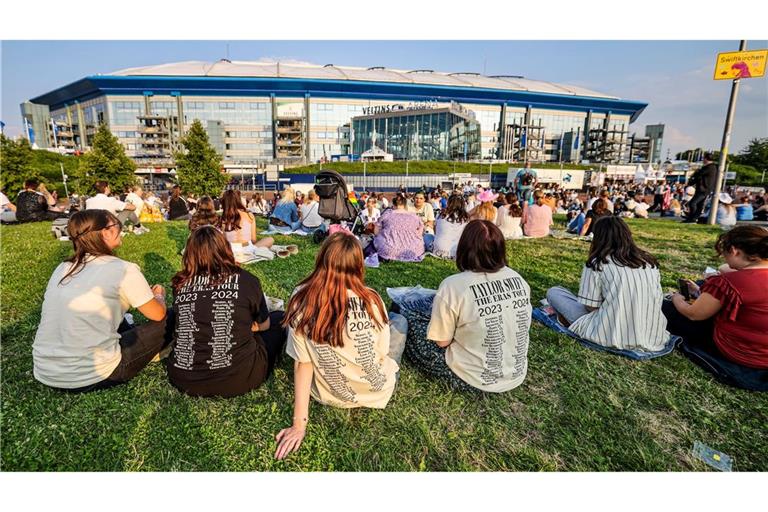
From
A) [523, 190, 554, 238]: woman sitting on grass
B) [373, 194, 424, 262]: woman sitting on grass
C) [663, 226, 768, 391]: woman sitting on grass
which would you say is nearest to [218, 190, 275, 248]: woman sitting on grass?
[373, 194, 424, 262]: woman sitting on grass

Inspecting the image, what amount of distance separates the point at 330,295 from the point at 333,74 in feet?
217

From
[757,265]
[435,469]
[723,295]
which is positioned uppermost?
[757,265]

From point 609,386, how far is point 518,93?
220ft

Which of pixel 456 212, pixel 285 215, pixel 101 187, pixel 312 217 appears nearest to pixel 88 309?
pixel 456 212

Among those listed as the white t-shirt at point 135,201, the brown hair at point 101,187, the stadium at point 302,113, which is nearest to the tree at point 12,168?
the white t-shirt at point 135,201

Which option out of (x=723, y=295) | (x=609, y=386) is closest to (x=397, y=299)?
(x=609, y=386)

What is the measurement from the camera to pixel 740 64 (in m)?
8.91

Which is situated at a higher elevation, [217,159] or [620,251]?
[217,159]

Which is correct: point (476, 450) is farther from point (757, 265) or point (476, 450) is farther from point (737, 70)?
point (737, 70)

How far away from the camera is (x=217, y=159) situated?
29.8 m

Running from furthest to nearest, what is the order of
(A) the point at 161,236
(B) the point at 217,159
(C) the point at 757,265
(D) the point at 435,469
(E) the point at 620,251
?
→ 1. (B) the point at 217,159
2. (A) the point at 161,236
3. (E) the point at 620,251
4. (C) the point at 757,265
5. (D) the point at 435,469

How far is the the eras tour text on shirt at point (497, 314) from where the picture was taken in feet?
7.53

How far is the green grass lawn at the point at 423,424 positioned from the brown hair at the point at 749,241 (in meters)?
1.00

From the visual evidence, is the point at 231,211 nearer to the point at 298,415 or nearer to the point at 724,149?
the point at 298,415
